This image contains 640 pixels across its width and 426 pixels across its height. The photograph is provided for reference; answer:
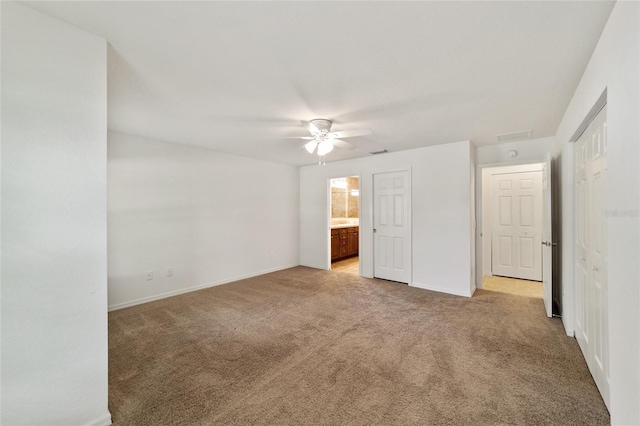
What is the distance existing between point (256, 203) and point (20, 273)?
13.2 feet

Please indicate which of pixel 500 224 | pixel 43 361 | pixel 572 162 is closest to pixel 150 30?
pixel 43 361

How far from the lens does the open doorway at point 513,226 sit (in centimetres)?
475

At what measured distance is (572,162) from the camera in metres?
2.63

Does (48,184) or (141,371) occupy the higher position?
(48,184)

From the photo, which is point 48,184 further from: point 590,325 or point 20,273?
point 590,325

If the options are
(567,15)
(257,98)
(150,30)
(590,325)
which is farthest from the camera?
(257,98)

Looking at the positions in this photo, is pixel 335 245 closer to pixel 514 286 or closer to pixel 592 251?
pixel 514 286

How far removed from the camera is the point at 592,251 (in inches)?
79.7

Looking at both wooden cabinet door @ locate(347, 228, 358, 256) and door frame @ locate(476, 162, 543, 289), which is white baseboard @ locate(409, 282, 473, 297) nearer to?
door frame @ locate(476, 162, 543, 289)

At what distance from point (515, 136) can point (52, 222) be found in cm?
483

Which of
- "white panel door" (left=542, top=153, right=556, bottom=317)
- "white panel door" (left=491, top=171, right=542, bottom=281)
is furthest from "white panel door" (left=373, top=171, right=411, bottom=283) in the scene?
"white panel door" (left=491, top=171, right=542, bottom=281)

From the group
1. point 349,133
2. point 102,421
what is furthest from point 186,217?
point 102,421

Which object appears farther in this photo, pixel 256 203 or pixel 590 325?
pixel 256 203

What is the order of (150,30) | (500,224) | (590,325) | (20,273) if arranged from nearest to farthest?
(20,273)
(150,30)
(590,325)
(500,224)
